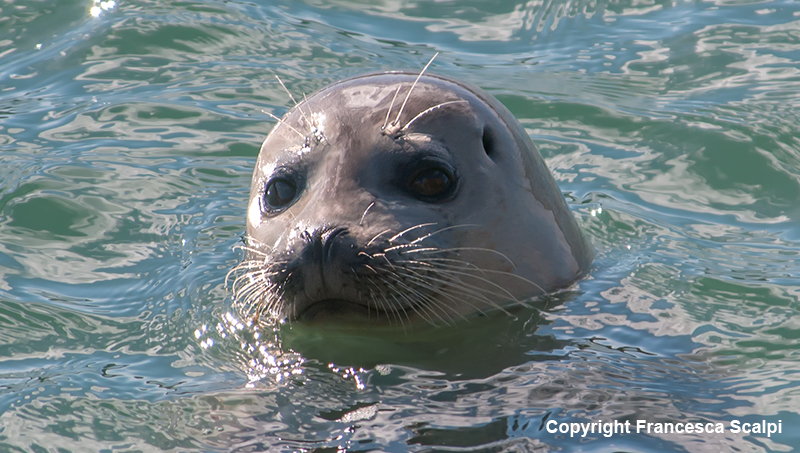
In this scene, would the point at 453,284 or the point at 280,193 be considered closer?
the point at 453,284

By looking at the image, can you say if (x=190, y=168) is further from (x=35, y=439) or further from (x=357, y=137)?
(x=35, y=439)

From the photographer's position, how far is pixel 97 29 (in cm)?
914

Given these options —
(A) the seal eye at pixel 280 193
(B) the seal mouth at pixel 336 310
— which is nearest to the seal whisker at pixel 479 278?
(B) the seal mouth at pixel 336 310

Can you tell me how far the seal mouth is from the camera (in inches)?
160

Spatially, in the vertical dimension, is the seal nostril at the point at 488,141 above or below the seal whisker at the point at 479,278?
above

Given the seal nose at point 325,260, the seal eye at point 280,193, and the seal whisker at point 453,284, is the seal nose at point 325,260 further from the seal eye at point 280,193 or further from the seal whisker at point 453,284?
the seal eye at point 280,193

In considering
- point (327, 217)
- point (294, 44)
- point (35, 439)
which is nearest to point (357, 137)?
point (327, 217)

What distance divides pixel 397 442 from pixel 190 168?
401 centimetres

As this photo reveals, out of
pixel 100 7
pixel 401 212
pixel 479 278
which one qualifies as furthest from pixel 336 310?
pixel 100 7

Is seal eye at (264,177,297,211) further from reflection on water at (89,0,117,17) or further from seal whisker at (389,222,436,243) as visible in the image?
reflection on water at (89,0,117,17)

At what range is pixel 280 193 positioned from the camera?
462 centimetres

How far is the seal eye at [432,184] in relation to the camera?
443cm

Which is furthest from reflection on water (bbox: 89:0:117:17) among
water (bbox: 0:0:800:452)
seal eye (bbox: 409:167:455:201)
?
seal eye (bbox: 409:167:455:201)

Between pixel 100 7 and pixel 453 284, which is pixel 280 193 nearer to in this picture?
pixel 453 284
